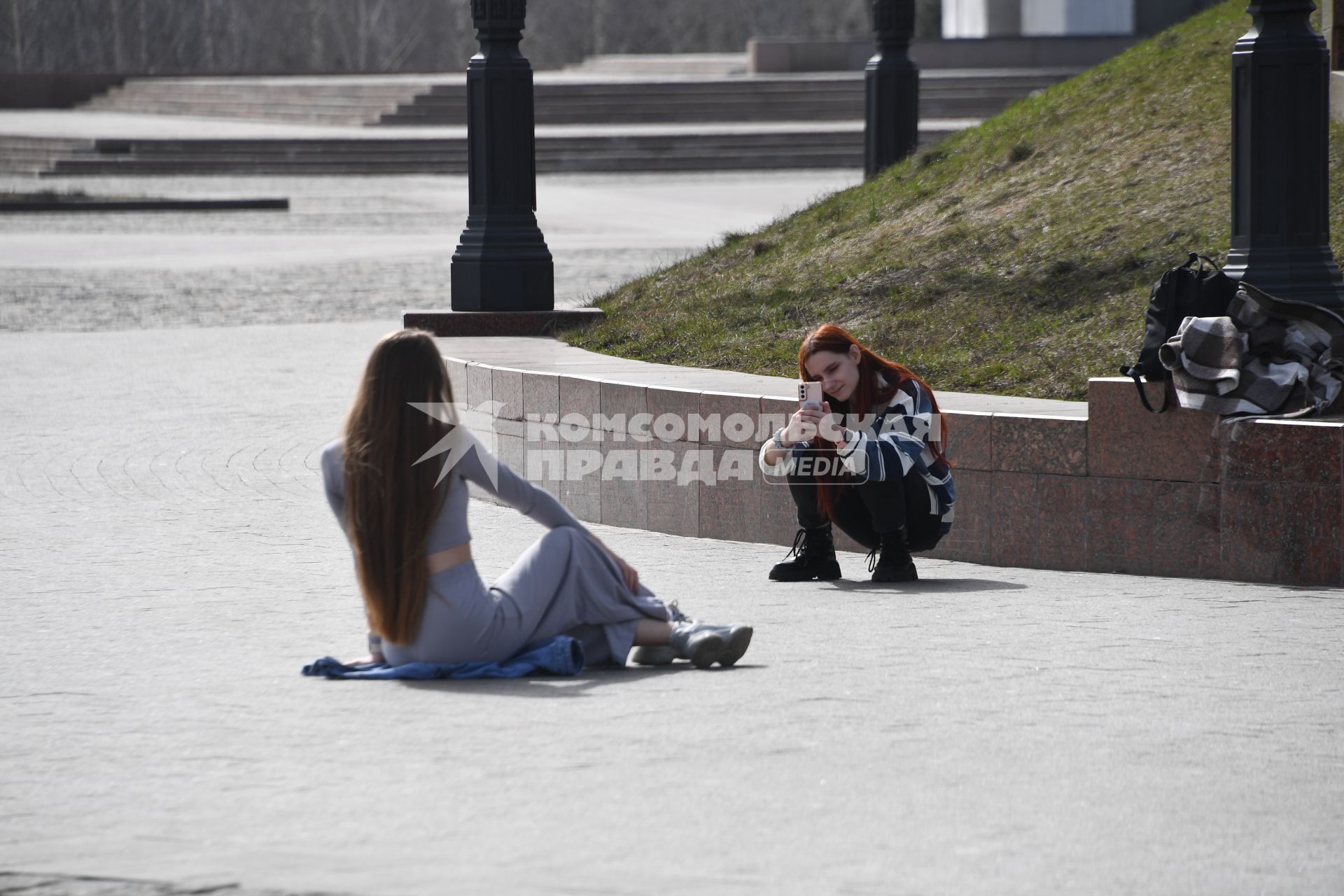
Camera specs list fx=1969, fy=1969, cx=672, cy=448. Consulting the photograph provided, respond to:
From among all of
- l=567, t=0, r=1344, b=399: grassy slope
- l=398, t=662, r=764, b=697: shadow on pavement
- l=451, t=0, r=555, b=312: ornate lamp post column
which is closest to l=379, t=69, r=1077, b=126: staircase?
l=567, t=0, r=1344, b=399: grassy slope

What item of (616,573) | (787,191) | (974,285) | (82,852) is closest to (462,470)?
(616,573)

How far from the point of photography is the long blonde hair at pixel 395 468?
4934mm

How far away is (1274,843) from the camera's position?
3.72m

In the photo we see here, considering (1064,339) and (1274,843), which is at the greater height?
(1064,339)

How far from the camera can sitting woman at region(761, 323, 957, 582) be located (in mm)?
6562

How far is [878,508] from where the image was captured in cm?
672

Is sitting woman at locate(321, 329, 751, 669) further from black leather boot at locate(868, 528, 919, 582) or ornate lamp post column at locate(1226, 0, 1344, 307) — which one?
ornate lamp post column at locate(1226, 0, 1344, 307)

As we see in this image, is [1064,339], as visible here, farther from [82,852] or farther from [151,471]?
[82,852]

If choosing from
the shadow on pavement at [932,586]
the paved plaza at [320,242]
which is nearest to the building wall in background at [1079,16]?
the paved plaza at [320,242]

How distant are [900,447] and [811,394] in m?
0.35

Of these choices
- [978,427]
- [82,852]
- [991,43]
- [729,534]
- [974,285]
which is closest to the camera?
[82,852]

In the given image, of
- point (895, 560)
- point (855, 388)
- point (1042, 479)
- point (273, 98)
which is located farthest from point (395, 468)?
point (273, 98)

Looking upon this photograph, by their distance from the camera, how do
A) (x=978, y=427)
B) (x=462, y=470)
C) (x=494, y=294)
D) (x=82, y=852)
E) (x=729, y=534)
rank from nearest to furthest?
(x=82, y=852)
(x=462, y=470)
(x=978, y=427)
(x=729, y=534)
(x=494, y=294)

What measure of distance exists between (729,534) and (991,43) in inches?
1538
